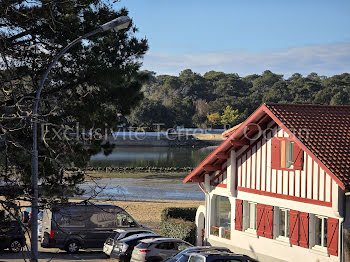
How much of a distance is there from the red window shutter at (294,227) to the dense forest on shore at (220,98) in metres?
113

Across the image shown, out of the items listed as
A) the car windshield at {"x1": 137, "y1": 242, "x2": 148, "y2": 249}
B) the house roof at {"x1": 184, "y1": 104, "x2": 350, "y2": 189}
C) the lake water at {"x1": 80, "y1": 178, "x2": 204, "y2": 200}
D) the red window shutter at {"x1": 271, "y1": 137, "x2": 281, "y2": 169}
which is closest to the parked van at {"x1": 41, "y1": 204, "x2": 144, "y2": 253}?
the car windshield at {"x1": 137, "y1": 242, "x2": 148, "y2": 249}

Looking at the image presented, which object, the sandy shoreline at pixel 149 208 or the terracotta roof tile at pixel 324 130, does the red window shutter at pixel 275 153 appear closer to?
the terracotta roof tile at pixel 324 130

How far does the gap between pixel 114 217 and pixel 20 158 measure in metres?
11.5

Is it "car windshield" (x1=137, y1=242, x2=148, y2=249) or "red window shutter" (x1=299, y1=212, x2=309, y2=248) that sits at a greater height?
"red window shutter" (x1=299, y1=212, x2=309, y2=248)

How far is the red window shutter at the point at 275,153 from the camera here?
22.4m

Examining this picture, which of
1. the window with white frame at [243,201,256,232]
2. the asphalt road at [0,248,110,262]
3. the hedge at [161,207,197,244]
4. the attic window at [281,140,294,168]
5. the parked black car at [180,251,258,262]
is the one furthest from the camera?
the hedge at [161,207,197,244]

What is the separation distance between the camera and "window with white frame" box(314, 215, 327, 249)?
68.4 feet

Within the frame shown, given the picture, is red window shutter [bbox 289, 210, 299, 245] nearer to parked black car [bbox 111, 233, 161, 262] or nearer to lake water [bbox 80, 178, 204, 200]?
parked black car [bbox 111, 233, 161, 262]

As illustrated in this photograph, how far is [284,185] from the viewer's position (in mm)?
22359

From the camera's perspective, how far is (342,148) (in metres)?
20.9

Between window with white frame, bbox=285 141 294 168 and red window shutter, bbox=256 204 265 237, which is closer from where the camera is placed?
window with white frame, bbox=285 141 294 168

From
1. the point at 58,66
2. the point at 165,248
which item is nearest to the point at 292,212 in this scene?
the point at 165,248

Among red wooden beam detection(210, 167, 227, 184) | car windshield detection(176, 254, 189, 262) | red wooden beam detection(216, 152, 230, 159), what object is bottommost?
car windshield detection(176, 254, 189, 262)

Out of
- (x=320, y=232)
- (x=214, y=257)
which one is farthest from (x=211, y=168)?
(x=214, y=257)
